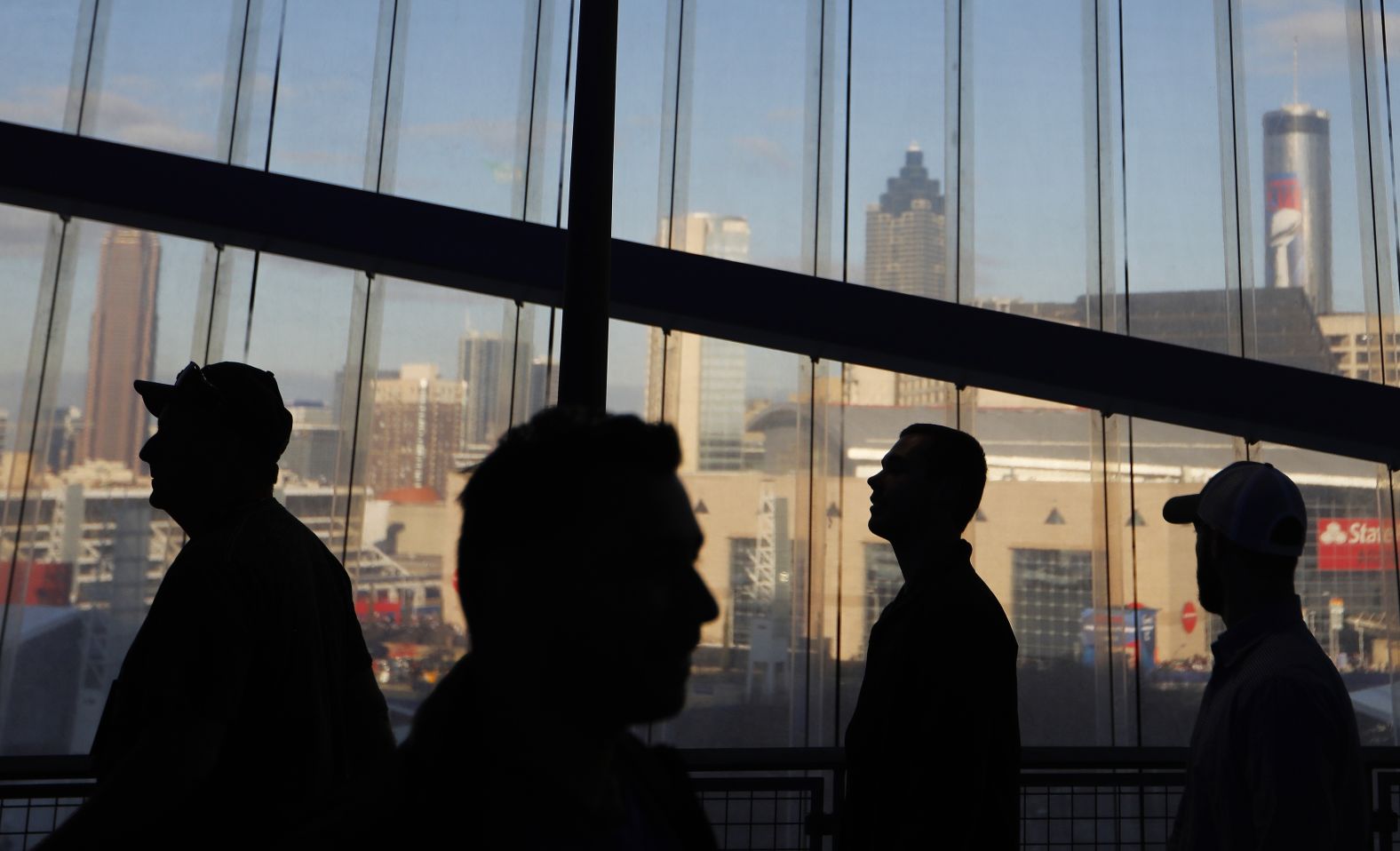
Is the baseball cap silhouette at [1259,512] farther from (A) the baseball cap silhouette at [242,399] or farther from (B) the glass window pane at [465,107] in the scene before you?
(B) the glass window pane at [465,107]

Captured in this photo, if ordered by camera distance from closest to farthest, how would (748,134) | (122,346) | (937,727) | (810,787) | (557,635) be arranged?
(557,635) → (937,727) → (810,787) → (122,346) → (748,134)

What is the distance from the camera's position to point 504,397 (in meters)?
7.18

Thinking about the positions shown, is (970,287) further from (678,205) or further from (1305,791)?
(1305,791)

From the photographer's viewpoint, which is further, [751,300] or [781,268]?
[781,268]

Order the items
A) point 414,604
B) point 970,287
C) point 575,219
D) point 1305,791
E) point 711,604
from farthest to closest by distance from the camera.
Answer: point 970,287
point 414,604
point 575,219
point 1305,791
point 711,604

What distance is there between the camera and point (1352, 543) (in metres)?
7.34

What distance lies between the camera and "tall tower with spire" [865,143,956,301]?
7.46 metres

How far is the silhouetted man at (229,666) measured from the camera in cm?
166

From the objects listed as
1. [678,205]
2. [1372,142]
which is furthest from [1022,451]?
[1372,142]

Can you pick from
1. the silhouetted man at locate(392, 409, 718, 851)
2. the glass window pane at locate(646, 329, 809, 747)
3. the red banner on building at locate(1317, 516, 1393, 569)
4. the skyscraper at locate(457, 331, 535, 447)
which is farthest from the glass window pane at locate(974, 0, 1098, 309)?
the silhouetted man at locate(392, 409, 718, 851)

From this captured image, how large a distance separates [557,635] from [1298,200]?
804cm

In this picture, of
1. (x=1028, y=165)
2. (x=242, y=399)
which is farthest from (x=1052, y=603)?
(x=242, y=399)

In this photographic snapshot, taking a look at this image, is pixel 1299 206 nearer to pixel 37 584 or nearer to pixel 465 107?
pixel 465 107

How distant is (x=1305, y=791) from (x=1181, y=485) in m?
5.83
